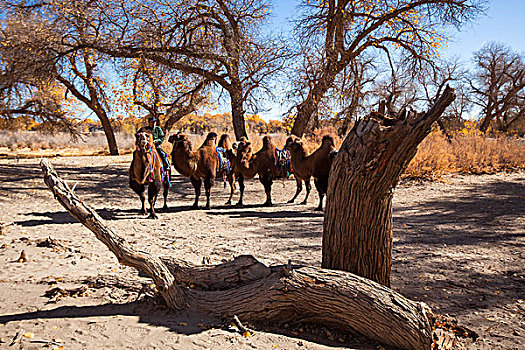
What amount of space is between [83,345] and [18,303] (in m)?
1.31

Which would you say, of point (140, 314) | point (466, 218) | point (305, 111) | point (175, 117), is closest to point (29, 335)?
point (140, 314)

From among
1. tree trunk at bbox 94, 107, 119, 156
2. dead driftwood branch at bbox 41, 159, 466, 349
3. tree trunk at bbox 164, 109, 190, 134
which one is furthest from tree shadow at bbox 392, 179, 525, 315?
tree trunk at bbox 94, 107, 119, 156

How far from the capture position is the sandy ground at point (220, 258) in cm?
319

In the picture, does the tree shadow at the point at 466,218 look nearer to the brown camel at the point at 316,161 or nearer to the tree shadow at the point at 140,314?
the brown camel at the point at 316,161

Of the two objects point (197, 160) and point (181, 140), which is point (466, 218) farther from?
point (181, 140)

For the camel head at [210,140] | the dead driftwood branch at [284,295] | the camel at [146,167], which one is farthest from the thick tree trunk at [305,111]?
the dead driftwood branch at [284,295]

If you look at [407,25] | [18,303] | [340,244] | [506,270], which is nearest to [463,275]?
[506,270]

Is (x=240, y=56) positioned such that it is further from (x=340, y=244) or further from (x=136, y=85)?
(x=340, y=244)

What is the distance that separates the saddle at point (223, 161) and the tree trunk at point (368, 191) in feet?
22.1

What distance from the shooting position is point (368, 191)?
3.56 m

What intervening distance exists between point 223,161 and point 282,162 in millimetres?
1731

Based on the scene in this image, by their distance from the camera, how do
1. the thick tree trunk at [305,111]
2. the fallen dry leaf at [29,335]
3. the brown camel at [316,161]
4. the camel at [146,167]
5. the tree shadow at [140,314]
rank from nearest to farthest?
the fallen dry leaf at [29,335] → the tree shadow at [140,314] → the camel at [146,167] → the brown camel at [316,161] → the thick tree trunk at [305,111]

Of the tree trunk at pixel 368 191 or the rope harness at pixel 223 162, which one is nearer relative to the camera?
the tree trunk at pixel 368 191

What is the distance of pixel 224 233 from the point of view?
7.44m
